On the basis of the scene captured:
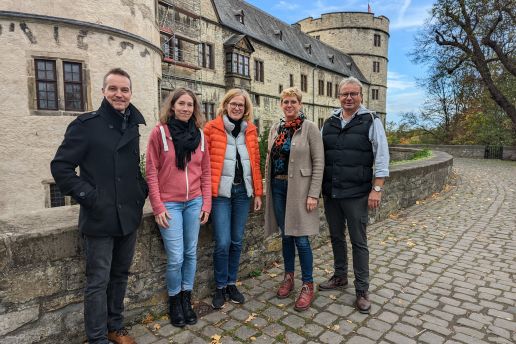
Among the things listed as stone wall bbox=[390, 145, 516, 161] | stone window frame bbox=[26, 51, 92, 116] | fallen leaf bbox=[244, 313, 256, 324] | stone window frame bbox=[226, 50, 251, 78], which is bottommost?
fallen leaf bbox=[244, 313, 256, 324]

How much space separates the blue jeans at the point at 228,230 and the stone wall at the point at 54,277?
0.80ft

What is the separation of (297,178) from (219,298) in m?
1.37

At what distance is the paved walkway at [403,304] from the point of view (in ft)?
9.30

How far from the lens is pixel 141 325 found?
2984mm

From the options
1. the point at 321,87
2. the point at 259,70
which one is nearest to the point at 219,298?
the point at 259,70

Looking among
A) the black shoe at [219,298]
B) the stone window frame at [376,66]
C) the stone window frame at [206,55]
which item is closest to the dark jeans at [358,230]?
the black shoe at [219,298]

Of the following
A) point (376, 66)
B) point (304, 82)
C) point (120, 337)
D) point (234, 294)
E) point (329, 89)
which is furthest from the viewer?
point (376, 66)

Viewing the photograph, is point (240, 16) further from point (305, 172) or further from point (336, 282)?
point (336, 282)

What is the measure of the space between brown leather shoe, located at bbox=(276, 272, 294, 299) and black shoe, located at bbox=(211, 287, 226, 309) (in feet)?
1.84

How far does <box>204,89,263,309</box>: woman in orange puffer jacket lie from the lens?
3.17 meters

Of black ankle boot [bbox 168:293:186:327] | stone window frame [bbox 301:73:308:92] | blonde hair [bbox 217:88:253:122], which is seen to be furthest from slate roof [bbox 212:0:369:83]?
black ankle boot [bbox 168:293:186:327]

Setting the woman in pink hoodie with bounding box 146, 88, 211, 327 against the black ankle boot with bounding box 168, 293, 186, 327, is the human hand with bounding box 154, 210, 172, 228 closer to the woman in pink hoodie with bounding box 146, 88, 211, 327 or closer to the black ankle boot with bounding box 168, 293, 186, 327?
the woman in pink hoodie with bounding box 146, 88, 211, 327

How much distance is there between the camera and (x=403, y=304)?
3.38m

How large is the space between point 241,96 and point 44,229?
1.90 m
